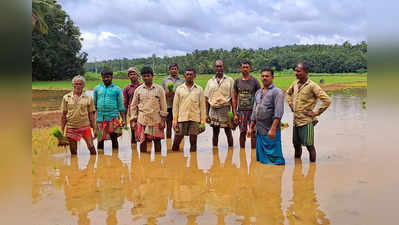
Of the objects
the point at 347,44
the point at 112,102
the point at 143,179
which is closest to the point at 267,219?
the point at 143,179

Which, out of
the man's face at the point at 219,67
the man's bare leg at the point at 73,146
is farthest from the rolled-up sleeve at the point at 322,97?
the man's bare leg at the point at 73,146

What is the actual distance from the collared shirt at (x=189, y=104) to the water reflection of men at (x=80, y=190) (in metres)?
1.90

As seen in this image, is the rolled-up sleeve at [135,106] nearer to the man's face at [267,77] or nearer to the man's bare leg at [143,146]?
the man's bare leg at [143,146]

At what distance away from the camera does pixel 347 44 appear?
271 ft

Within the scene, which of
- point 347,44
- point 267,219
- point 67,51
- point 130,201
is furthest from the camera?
point 347,44

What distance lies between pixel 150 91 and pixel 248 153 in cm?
231

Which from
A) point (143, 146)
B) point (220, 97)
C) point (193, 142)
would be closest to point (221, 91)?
point (220, 97)

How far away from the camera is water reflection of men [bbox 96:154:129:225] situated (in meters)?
4.04

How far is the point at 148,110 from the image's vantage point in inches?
266

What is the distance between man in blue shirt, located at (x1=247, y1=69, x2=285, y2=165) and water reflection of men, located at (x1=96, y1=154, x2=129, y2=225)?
2.37 meters

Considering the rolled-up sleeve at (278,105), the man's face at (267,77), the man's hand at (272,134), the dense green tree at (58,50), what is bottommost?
the man's hand at (272,134)

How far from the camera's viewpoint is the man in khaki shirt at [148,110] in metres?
6.75
